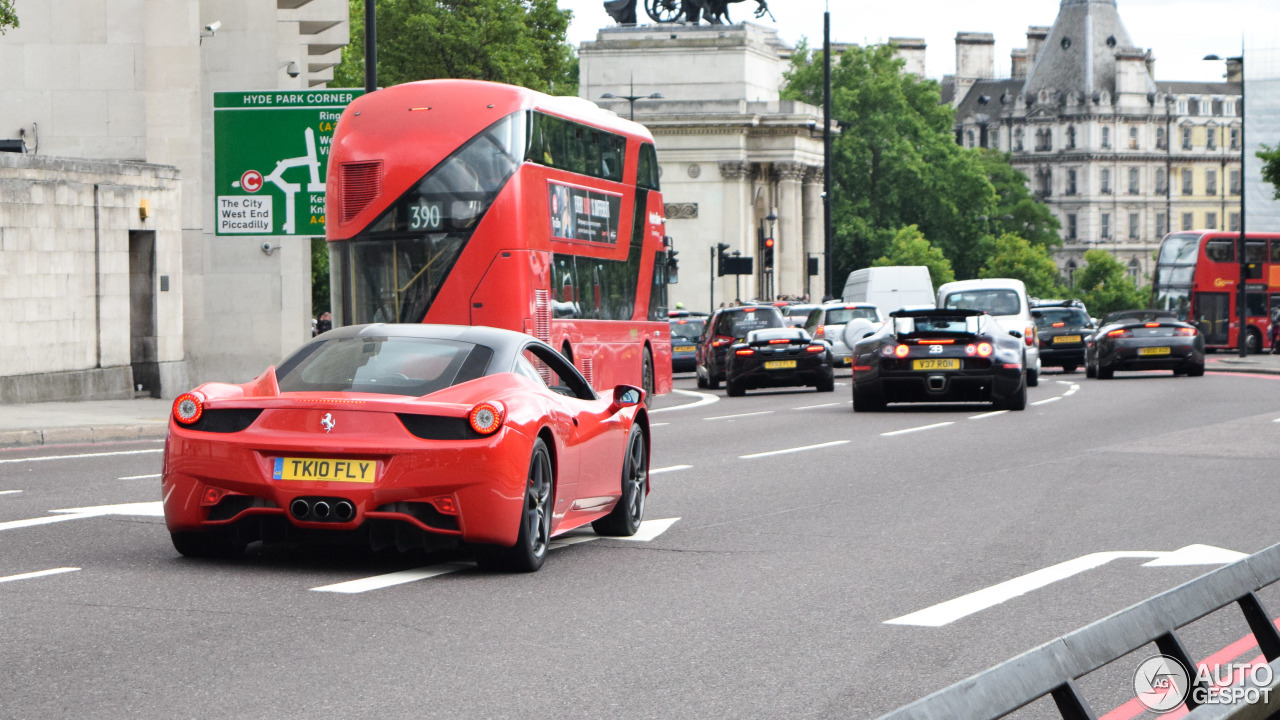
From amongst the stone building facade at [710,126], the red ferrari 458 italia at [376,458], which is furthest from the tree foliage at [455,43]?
the red ferrari 458 italia at [376,458]

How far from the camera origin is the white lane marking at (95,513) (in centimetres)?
1102

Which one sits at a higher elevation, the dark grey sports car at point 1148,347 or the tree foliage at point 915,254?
the tree foliage at point 915,254

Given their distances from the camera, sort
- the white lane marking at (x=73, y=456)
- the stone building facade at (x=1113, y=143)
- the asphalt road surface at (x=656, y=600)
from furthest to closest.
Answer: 1. the stone building facade at (x=1113, y=143)
2. the white lane marking at (x=73, y=456)
3. the asphalt road surface at (x=656, y=600)

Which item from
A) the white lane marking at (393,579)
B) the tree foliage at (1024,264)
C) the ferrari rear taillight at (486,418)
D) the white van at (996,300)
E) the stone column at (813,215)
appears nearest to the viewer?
the white lane marking at (393,579)

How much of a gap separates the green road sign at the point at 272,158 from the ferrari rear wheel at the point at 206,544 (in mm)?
19252

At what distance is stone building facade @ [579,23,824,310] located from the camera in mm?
75062

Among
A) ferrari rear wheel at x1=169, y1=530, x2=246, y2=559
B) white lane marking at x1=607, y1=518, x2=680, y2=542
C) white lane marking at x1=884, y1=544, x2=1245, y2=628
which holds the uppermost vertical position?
ferrari rear wheel at x1=169, y1=530, x2=246, y2=559

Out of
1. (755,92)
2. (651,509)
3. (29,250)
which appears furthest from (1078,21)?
(651,509)

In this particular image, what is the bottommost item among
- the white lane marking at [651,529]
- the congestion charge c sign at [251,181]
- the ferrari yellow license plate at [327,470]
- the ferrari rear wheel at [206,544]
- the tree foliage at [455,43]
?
the white lane marking at [651,529]

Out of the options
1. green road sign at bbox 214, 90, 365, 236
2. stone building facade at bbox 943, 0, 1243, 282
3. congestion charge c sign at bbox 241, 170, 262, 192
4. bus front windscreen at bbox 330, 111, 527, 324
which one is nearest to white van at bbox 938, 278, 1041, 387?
green road sign at bbox 214, 90, 365, 236

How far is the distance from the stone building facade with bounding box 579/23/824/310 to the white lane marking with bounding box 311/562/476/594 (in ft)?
212

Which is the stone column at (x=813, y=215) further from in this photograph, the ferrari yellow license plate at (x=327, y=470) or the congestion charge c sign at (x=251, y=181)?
the ferrari yellow license plate at (x=327, y=470)

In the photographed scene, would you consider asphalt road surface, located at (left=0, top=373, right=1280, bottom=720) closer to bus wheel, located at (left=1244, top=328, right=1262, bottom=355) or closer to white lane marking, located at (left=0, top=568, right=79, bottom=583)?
white lane marking, located at (left=0, top=568, right=79, bottom=583)

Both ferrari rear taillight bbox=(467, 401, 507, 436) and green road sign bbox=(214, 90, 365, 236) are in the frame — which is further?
green road sign bbox=(214, 90, 365, 236)
